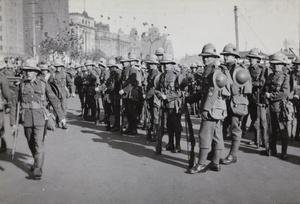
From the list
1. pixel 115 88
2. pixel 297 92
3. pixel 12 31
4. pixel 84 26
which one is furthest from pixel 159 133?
pixel 12 31

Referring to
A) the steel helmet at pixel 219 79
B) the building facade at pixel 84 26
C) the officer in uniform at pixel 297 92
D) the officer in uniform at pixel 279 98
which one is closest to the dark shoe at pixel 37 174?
the steel helmet at pixel 219 79

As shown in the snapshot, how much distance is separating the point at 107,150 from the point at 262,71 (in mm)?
4710

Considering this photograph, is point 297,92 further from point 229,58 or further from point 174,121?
point 174,121

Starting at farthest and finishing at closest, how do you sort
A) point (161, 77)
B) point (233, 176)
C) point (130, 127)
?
1. point (130, 127)
2. point (161, 77)
3. point (233, 176)

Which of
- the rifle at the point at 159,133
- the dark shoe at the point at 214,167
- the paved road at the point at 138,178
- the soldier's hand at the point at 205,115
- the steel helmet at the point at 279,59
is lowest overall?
the paved road at the point at 138,178

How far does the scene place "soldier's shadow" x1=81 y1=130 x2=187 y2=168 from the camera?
663cm

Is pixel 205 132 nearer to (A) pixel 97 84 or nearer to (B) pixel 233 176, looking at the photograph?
(B) pixel 233 176

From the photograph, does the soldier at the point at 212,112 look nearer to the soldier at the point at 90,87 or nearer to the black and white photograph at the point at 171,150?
the black and white photograph at the point at 171,150

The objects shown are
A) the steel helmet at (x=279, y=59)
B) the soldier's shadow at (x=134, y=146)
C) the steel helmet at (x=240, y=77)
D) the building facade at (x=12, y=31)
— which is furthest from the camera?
the building facade at (x=12, y=31)

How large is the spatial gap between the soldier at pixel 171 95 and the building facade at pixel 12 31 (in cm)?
5249

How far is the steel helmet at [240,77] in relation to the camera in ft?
20.4

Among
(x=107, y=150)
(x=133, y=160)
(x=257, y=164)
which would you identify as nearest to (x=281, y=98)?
(x=257, y=164)

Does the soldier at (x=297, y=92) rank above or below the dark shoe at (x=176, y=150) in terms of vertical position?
above

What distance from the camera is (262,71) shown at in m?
8.24
